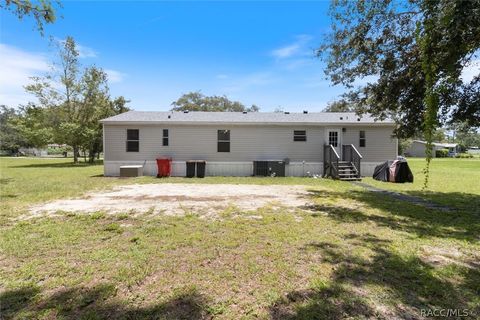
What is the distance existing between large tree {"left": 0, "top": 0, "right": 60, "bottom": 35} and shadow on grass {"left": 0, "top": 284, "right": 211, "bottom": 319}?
22.8ft

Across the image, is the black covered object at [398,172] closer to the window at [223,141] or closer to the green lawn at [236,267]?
the green lawn at [236,267]

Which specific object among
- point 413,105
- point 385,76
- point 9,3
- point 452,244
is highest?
point 9,3

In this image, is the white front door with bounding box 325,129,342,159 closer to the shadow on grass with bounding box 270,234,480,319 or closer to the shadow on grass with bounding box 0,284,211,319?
the shadow on grass with bounding box 270,234,480,319

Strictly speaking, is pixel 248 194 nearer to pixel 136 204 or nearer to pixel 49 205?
pixel 136 204

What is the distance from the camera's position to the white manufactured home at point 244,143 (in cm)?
1459

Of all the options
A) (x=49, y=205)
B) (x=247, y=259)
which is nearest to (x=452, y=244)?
(x=247, y=259)

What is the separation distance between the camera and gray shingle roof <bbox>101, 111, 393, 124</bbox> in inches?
571

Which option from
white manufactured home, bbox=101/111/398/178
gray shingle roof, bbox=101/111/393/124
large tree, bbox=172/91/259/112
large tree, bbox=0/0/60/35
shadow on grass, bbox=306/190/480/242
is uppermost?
large tree, bbox=172/91/259/112

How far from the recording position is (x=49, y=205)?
6836 millimetres

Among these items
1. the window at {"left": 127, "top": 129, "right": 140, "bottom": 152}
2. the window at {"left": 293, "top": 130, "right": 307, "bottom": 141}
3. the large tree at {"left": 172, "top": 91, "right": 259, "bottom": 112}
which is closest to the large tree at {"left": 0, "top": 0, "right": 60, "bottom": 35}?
the window at {"left": 127, "top": 129, "right": 140, "bottom": 152}

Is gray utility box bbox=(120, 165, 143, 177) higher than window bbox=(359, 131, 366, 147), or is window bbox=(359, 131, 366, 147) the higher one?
window bbox=(359, 131, 366, 147)

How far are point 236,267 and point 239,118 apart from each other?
494 inches

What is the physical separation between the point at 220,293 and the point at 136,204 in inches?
197

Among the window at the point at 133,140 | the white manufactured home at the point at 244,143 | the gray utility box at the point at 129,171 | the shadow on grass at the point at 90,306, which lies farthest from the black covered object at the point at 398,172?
the window at the point at 133,140
